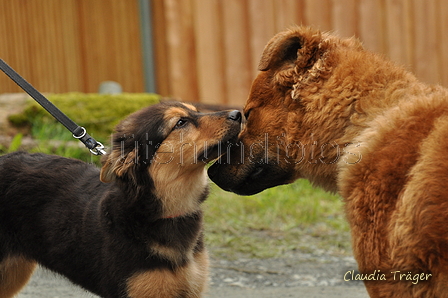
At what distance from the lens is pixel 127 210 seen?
328 cm

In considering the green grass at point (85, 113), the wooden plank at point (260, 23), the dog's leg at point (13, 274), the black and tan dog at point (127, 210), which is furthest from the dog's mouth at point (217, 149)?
the wooden plank at point (260, 23)

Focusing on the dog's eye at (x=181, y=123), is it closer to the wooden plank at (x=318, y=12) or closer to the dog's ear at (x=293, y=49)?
the dog's ear at (x=293, y=49)

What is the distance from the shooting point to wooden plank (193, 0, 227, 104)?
8.02 meters

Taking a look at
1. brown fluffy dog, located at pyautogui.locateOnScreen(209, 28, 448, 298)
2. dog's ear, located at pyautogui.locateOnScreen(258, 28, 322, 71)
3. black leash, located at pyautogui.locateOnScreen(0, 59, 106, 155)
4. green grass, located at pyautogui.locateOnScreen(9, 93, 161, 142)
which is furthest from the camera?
green grass, located at pyautogui.locateOnScreen(9, 93, 161, 142)

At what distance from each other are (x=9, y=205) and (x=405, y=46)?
22.4 feet

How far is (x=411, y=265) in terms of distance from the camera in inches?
82.9

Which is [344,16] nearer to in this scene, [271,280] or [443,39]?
[443,39]

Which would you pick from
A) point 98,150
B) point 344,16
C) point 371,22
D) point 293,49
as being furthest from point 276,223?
point 371,22

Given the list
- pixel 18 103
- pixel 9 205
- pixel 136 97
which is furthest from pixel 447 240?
pixel 18 103

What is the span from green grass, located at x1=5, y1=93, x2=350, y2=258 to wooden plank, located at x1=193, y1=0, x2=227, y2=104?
2.95 feet

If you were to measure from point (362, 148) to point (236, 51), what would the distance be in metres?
6.02

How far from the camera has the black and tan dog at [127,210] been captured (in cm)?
322

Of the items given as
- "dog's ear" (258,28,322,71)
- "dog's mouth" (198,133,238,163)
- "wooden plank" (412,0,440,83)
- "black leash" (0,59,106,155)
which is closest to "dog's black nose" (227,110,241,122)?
"dog's mouth" (198,133,238,163)

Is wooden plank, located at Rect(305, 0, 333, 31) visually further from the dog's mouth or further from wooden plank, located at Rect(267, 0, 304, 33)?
the dog's mouth
